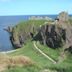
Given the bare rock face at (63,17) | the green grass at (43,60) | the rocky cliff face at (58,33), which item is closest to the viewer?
the green grass at (43,60)

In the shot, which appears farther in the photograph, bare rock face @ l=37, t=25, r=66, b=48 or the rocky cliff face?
bare rock face @ l=37, t=25, r=66, b=48

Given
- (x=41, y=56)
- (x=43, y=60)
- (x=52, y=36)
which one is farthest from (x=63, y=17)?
(x=43, y=60)

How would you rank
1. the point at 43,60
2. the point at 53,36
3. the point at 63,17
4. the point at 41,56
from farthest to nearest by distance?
1. the point at 63,17
2. the point at 53,36
3. the point at 41,56
4. the point at 43,60

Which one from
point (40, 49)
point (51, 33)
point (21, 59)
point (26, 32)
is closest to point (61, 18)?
point (51, 33)

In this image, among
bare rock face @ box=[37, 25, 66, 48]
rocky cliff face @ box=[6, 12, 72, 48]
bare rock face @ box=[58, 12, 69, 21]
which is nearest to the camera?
rocky cliff face @ box=[6, 12, 72, 48]

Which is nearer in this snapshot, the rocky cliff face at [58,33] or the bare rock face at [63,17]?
the rocky cliff face at [58,33]

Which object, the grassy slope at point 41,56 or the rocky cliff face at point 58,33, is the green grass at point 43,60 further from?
the rocky cliff face at point 58,33

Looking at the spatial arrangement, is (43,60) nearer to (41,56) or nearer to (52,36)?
(41,56)

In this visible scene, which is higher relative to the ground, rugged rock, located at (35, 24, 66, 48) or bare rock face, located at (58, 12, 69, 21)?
bare rock face, located at (58, 12, 69, 21)

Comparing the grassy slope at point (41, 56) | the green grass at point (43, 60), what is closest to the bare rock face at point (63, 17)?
the grassy slope at point (41, 56)

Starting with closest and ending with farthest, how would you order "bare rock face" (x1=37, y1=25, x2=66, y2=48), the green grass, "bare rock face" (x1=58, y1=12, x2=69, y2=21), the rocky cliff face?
the green grass < the rocky cliff face < "bare rock face" (x1=37, y1=25, x2=66, y2=48) < "bare rock face" (x1=58, y1=12, x2=69, y2=21)

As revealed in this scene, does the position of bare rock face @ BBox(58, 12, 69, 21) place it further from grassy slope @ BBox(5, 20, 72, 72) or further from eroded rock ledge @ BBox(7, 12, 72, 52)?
grassy slope @ BBox(5, 20, 72, 72)

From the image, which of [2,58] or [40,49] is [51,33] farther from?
[2,58]

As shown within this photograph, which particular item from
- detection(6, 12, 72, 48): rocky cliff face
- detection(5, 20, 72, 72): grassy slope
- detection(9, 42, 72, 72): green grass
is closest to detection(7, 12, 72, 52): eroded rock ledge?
detection(6, 12, 72, 48): rocky cliff face
